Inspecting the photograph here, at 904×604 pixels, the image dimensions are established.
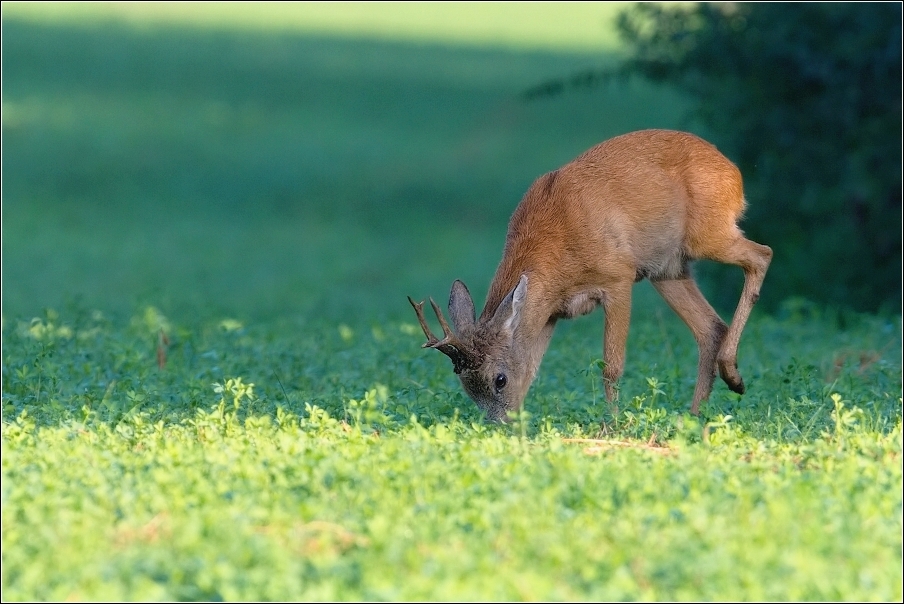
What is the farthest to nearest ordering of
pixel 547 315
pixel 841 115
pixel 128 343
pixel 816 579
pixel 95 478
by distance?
pixel 841 115, pixel 128 343, pixel 547 315, pixel 95 478, pixel 816 579

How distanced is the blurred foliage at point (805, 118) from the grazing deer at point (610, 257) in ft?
19.0

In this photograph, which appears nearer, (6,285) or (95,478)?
(95,478)

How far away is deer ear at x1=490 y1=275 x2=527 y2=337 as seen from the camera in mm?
9266

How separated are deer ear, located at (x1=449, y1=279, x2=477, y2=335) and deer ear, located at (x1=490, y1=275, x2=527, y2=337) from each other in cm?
18

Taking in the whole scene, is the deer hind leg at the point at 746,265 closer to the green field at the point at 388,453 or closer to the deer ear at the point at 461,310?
the green field at the point at 388,453

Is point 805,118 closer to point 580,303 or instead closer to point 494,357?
point 580,303

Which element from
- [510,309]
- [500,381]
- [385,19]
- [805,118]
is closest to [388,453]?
[500,381]

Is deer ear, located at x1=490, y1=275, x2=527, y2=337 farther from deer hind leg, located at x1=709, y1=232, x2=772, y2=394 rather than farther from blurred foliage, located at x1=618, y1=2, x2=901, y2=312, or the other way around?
blurred foliage, located at x1=618, y1=2, x2=901, y2=312

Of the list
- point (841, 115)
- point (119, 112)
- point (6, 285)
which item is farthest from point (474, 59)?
point (841, 115)

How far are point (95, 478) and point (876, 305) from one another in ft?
38.2

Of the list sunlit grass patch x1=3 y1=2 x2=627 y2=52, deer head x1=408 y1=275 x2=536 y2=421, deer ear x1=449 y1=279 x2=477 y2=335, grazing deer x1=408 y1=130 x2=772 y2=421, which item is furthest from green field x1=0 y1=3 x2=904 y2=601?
sunlit grass patch x1=3 y1=2 x2=627 y2=52

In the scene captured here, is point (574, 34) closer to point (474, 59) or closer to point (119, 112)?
point (474, 59)

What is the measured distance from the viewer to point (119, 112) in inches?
1342

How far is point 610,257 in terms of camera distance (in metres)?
9.66
